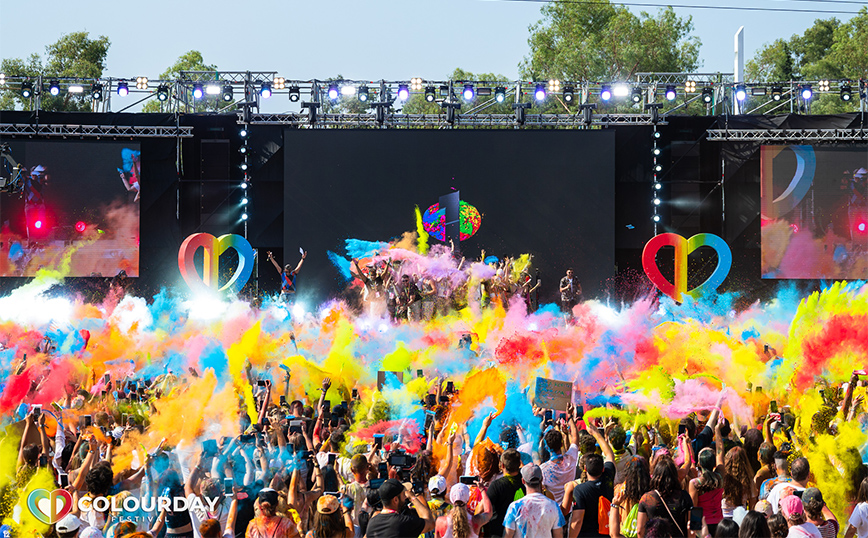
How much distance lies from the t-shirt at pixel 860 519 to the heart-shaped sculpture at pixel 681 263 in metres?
13.2

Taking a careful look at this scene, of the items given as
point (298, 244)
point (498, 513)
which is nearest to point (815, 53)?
point (298, 244)

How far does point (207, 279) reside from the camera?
17859 millimetres

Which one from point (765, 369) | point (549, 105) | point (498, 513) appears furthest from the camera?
point (549, 105)

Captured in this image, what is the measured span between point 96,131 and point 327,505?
15126mm

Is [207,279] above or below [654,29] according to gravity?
below

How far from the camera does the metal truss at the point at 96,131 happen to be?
17.4 meters

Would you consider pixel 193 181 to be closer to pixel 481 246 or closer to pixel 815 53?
pixel 481 246

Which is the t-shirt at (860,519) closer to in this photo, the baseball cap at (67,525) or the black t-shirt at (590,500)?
the black t-shirt at (590,500)

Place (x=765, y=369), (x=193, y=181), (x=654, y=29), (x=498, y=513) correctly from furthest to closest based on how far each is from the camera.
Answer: (x=654, y=29)
(x=193, y=181)
(x=765, y=369)
(x=498, y=513)

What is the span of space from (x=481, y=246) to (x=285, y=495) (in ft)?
42.7

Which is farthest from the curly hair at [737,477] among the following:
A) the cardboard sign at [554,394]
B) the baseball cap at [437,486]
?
the baseball cap at [437,486]

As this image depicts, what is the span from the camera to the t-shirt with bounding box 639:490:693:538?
4289 mm

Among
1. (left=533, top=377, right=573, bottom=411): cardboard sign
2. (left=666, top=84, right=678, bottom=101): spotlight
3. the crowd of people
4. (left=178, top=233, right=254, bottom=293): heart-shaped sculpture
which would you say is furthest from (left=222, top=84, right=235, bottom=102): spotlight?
(left=533, top=377, right=573, bottom=411): cardboard sign

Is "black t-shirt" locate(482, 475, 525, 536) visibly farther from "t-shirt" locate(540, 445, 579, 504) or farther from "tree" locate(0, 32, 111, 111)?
"tree" locate(0, 32, 111, 111)
